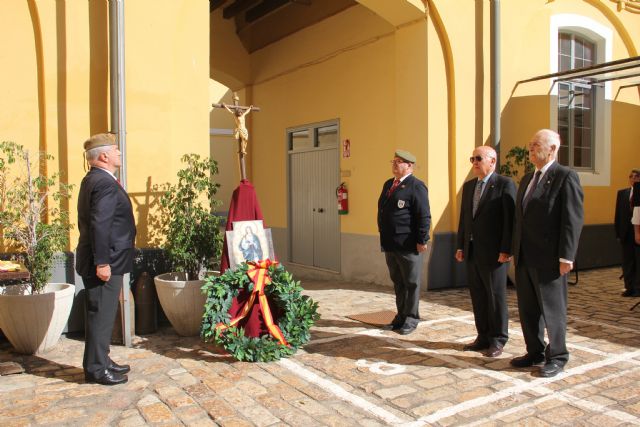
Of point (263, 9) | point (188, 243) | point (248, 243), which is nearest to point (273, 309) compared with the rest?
point (248, 243)

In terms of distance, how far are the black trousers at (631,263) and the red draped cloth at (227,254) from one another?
206 inches

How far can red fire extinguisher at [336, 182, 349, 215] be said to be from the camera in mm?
9086

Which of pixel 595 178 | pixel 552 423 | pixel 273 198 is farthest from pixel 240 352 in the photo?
pixel 595 178

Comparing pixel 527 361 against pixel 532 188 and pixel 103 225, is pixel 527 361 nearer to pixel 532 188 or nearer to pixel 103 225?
pixel 532 188

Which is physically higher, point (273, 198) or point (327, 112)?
point (327, 112)

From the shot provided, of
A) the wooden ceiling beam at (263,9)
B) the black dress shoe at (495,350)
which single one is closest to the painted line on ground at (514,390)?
the black dress shoe at (495,350)

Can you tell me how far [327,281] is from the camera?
373 inches

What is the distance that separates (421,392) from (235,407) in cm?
132

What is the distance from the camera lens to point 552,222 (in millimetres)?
4180

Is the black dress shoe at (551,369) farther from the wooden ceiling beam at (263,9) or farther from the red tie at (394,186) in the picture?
the wooden ceiling beam at (263,9)

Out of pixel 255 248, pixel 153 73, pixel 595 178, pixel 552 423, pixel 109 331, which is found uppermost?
pixel 153 73

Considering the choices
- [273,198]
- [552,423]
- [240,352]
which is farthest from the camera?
[273,198]

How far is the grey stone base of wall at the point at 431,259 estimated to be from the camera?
7902 mm

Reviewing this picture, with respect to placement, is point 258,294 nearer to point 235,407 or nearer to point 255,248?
point 255,248
